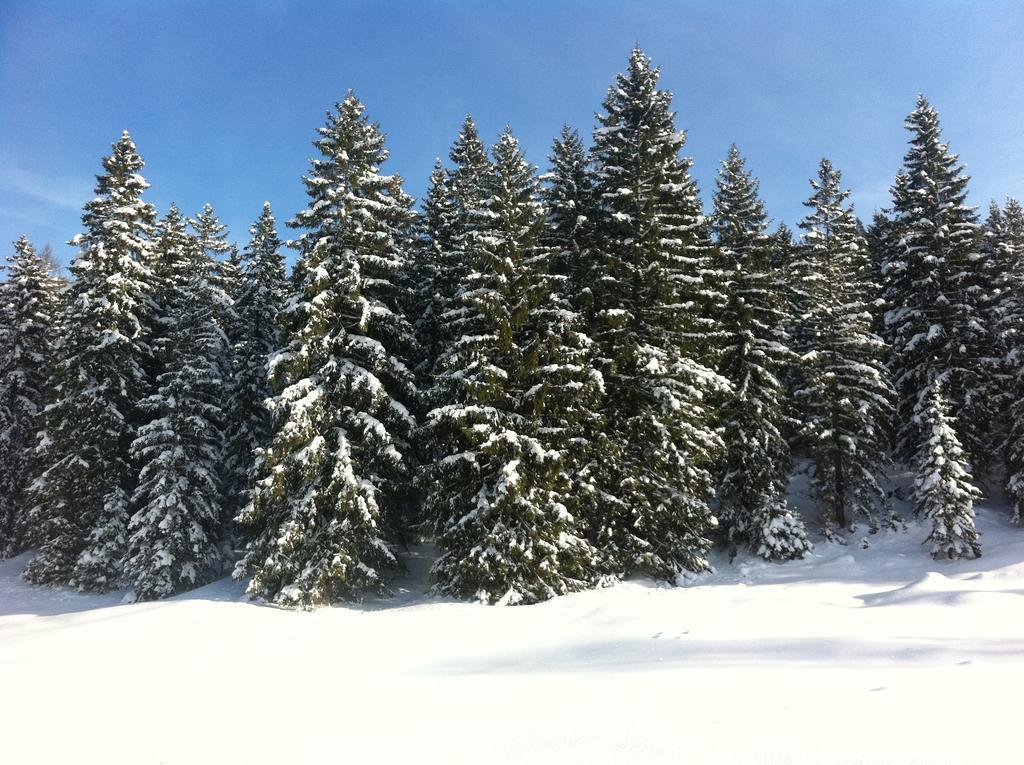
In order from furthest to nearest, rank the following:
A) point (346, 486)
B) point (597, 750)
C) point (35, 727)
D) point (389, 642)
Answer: point (346, 486)
point (389, 642)
point (35, 727)
point (597, 750)

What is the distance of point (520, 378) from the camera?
17906 mm

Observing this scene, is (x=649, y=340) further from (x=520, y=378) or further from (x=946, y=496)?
(x=946, y=496)

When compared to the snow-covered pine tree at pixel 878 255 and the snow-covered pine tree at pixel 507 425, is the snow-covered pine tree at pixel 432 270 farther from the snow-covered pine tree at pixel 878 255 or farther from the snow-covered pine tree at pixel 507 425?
the snow-covered pine tree at pixel 878 255

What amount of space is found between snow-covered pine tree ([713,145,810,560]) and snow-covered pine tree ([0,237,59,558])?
33.9m

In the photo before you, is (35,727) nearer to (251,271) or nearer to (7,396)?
(251,271)

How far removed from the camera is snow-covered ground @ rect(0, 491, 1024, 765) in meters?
4.86

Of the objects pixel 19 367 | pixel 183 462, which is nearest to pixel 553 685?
pixel 183 462

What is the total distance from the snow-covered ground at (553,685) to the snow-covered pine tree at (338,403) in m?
4.19

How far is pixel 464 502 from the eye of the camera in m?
17.8

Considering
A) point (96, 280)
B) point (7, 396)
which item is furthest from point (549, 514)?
point (7, 396)

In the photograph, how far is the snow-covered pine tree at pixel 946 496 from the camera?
1856cm

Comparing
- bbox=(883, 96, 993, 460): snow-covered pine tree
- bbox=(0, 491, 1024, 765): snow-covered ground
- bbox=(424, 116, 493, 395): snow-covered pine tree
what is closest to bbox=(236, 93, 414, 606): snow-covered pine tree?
bbox=(424, 116, 493, 395): snow-covered pine tree

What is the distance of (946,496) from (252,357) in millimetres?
27888

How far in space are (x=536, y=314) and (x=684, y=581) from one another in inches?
395
